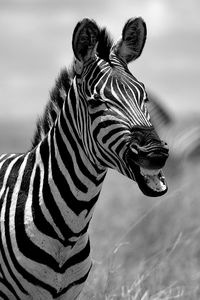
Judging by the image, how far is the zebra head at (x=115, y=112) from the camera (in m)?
5.23

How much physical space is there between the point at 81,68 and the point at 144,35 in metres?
0.63

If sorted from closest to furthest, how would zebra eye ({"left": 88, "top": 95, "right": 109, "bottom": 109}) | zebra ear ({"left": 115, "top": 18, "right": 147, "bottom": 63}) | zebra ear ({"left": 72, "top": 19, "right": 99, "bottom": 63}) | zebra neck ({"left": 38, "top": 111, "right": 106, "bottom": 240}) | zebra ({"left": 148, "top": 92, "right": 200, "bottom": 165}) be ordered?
zebra eye ({"left": 88, "top": 95, "right": 109, "bottom": 109}) < zebra ear ({"left": 72, "top": 19, "right": 99, "bottom": 63}) < zebra neck ({"left": 38, "top": 111, "right": 106, "bottom": 240}) < zebra ear ({"left": 115, "top": 18, "right": 147, "bottom": 63}) < zebra ({"left": 148, "top": 92, "right": 200, "bottom": 165})

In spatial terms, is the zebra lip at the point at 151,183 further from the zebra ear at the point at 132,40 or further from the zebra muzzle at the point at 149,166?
the zebra ear at the point at 132,40

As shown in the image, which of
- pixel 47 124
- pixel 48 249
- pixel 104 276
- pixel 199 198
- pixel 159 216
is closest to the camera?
pixel 48 249

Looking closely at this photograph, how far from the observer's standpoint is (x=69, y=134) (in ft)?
19.3

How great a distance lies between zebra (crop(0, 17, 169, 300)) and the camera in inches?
220

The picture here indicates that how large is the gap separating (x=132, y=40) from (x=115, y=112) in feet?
2.92

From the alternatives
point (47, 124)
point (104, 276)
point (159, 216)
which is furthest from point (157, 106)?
point (47, 124)

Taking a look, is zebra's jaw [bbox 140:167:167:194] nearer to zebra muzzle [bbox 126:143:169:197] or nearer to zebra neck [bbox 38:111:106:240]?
zebra muzzle [bbox 126:143:169:197]

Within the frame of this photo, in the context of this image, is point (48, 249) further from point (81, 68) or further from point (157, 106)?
point (157, 106)

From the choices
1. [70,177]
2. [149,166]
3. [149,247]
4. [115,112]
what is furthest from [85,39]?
[149,247]

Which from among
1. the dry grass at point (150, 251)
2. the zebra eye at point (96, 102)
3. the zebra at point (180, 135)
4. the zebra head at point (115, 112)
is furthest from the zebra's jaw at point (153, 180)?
the zebra at point (180, 135)

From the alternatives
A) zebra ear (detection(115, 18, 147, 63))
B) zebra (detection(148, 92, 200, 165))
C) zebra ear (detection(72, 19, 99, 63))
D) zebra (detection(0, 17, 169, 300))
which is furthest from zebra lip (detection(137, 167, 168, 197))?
zebra (detection(148, 92, 200, 165))

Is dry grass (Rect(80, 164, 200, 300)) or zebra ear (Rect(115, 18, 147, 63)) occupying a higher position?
zebra ear (Rect(115, 18, 147, 63))
